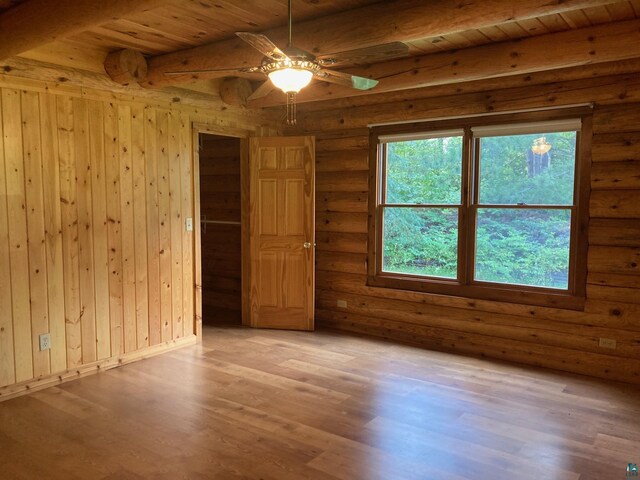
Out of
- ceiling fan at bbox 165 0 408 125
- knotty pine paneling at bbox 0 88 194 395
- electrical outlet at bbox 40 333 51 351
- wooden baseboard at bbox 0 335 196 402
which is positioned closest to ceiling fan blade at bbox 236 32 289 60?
ceiling fan at bbox 165 0 408 125

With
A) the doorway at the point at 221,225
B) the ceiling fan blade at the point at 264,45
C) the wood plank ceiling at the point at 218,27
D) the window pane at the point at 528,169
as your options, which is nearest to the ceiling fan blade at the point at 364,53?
the ceiling fan blade at the point at 264,45

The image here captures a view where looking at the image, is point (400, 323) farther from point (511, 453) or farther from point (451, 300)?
point (511, 453)

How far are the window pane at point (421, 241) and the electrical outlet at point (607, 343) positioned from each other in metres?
1.36

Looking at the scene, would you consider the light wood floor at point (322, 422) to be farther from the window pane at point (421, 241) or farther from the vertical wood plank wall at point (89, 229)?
the window pane at point (421, 241)

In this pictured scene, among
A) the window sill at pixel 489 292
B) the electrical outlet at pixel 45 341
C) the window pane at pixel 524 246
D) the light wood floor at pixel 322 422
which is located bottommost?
the light wood floor at pixel 322 422

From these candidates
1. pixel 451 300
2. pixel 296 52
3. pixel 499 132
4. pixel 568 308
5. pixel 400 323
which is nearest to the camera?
pixel 296 52

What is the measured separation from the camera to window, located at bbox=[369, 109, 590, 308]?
14.0 ft

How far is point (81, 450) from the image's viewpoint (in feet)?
9.57

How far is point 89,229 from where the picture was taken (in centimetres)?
411

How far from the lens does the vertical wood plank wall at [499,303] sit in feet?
13.1

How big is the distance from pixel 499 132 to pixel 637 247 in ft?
4.92

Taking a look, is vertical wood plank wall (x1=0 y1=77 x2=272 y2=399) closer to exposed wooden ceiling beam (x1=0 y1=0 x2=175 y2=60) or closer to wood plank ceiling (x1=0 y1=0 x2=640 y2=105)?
wood plank ceiling (x1=0 y1=0 x2=640 y2=105)

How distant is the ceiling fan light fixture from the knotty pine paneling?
7.32ft

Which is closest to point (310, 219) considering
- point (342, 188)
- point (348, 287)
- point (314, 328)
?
point (342, 188)
